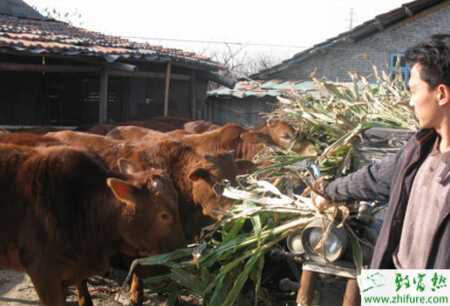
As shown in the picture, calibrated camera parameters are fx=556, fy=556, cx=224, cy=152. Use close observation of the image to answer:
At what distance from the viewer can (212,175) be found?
5680 mm

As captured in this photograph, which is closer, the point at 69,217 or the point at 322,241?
the point at 322,241

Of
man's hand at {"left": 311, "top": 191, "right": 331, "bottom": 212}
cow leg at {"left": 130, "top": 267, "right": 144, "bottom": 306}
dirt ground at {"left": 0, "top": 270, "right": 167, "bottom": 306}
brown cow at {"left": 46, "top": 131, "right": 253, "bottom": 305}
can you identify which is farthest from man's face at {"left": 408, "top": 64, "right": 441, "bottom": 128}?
dirt ground at {"left": 0, "top": 270, "right": 167, "bottom": 306}

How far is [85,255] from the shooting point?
4.81 m

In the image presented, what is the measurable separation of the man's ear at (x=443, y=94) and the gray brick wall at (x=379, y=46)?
18585 mm

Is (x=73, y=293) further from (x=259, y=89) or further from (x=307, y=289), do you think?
(x=259, y=89)

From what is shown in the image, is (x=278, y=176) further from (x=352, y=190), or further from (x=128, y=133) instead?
(x=128, y=133)

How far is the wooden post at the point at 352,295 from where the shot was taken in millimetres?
3326

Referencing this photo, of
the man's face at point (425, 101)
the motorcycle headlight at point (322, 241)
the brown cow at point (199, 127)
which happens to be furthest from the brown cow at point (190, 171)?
the brown cow at point (199, 127)

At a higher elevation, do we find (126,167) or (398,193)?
(398,193)

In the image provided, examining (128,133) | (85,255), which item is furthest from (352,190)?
(128,133)

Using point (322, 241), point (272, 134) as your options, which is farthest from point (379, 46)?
point (322, 241)

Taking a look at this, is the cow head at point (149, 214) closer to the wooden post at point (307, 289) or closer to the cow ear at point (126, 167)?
the cow ear at point (126, 167)

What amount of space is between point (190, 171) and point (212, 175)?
0.33 m

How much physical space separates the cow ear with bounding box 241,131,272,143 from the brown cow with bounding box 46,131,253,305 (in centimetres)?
134
